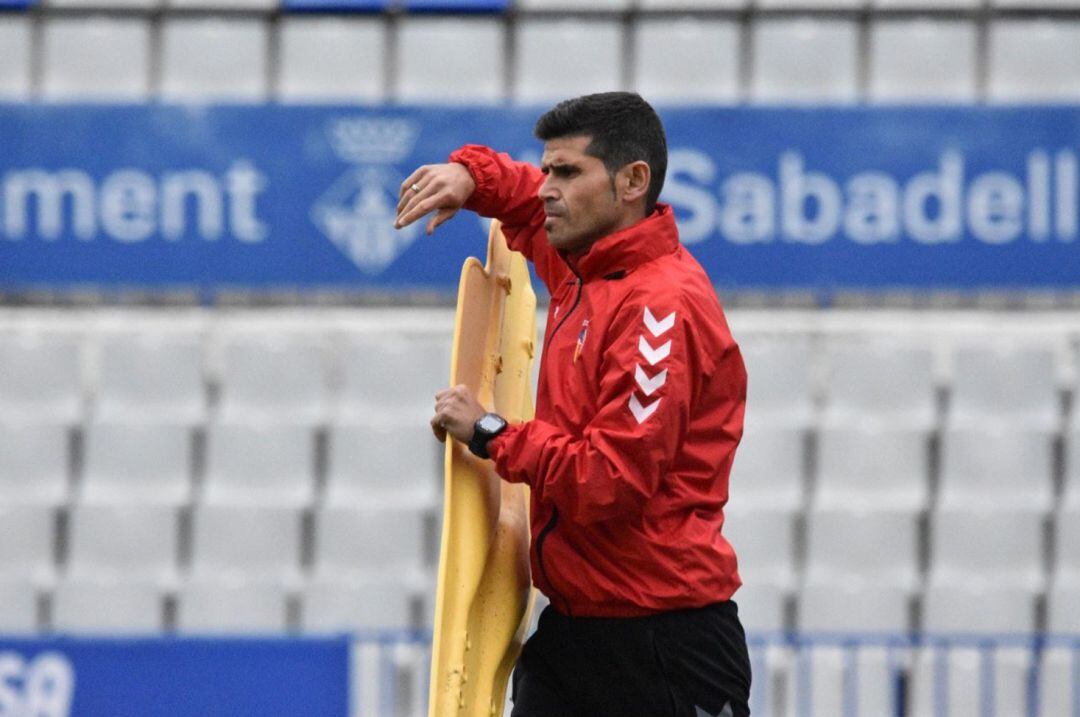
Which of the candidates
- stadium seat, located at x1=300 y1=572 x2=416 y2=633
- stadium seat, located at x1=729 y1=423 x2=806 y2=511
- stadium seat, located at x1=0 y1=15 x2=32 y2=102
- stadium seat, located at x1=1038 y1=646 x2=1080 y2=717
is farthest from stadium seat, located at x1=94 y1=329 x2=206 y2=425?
stadium seat, located at x1=1038 y1=646 x2=1080 y2=717

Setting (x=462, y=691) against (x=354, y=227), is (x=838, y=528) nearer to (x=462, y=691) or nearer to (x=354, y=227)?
(x=354, y=227)

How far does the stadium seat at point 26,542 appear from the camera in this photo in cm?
708

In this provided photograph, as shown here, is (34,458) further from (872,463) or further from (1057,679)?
(1057,679)

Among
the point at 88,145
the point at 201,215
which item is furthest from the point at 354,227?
the point at 88,145

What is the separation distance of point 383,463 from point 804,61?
243cm

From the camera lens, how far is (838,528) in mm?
7152

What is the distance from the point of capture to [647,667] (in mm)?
2967

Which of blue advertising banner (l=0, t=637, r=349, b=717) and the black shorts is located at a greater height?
the black shorts

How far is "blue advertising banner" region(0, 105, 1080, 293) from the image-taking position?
714 cm

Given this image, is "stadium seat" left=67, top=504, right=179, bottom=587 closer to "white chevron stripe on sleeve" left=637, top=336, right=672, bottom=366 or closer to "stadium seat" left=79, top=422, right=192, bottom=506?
"stadium seat" left=79, top=422, right=192, bottom=506

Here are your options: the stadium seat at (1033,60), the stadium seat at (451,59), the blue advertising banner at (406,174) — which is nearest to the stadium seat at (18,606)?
the blue advertising banner at (406,174)

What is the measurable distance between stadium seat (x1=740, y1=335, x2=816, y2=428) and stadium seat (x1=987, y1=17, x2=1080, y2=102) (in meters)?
1.44

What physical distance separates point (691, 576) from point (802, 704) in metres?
3.66

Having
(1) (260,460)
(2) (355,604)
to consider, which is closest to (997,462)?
(2) (355,604)
